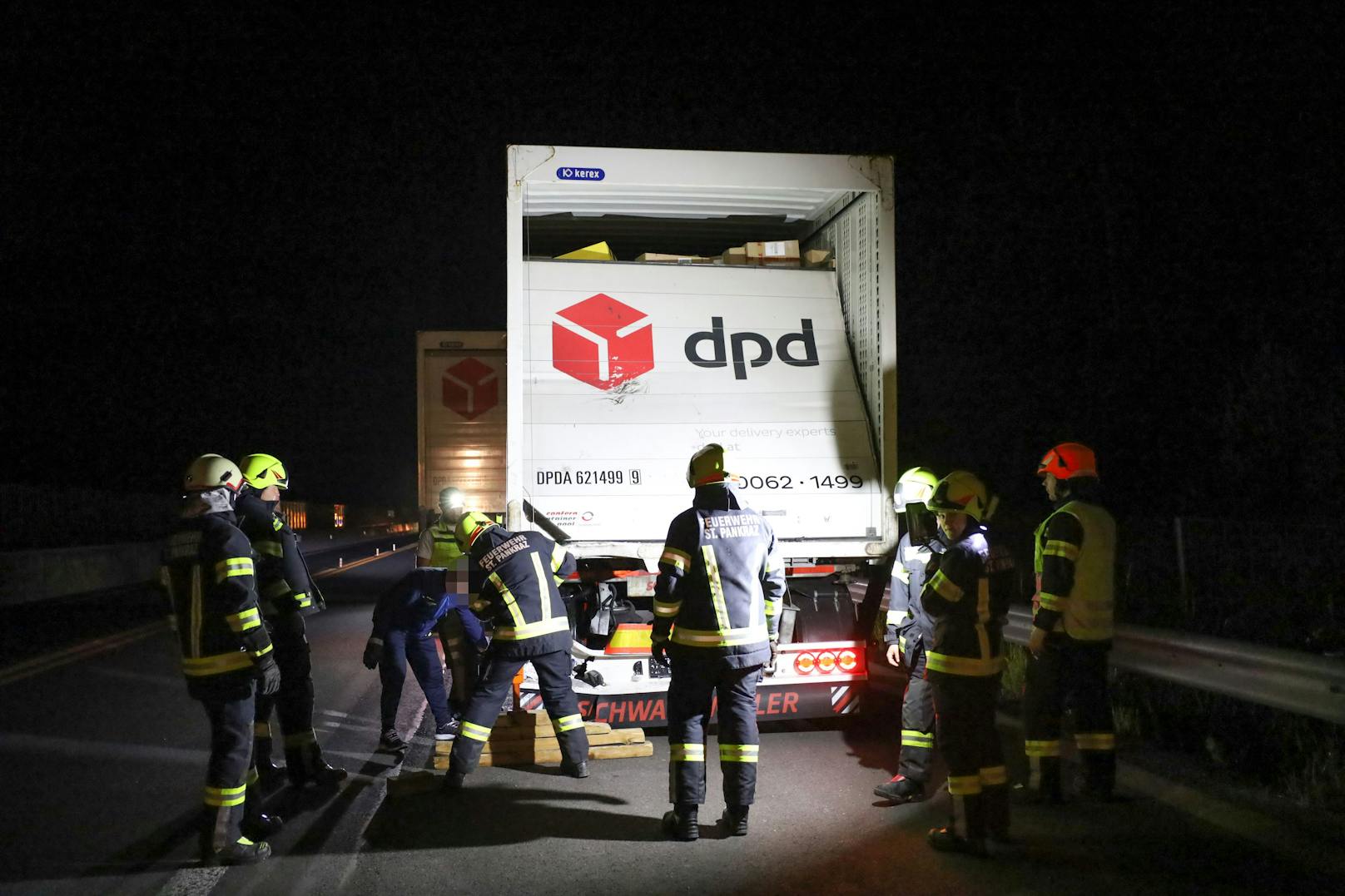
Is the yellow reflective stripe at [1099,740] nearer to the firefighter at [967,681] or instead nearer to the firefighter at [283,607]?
the firefighter at [967,681]

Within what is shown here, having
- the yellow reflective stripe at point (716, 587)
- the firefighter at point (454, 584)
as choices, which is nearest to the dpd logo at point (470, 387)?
the firefighter at point (454, 584)

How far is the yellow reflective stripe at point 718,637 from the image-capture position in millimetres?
5430

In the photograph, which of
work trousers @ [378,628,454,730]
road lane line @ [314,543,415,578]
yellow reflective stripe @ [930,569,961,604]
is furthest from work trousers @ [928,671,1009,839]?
road lane line @ [314,543,415,578]

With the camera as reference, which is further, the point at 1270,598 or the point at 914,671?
the point at 1270,598

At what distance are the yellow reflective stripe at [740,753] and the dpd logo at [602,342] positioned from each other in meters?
2.94

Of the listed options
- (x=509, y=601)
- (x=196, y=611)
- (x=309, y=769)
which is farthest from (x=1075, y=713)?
(x=196, y=611)

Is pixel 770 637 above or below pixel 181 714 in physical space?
above

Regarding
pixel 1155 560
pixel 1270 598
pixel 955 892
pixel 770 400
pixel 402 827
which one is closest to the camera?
pixel 955 892

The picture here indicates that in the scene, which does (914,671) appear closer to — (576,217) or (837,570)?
(837,570)

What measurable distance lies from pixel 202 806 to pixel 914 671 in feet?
13.1

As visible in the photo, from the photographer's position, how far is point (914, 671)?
6.18m

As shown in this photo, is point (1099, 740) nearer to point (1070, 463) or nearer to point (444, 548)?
point (1070, 463)

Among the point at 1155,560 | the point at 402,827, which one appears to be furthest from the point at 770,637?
the point at 1155,560

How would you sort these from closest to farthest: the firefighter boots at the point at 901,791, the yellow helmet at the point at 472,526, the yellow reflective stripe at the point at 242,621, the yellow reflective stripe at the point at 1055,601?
the yellow reflective stripe at the point at 242,621
the yellow reflective stripe at the point at 1055,601
the firefighter boots at the point at 901,791
the yellow helmet at the point at 472,526
